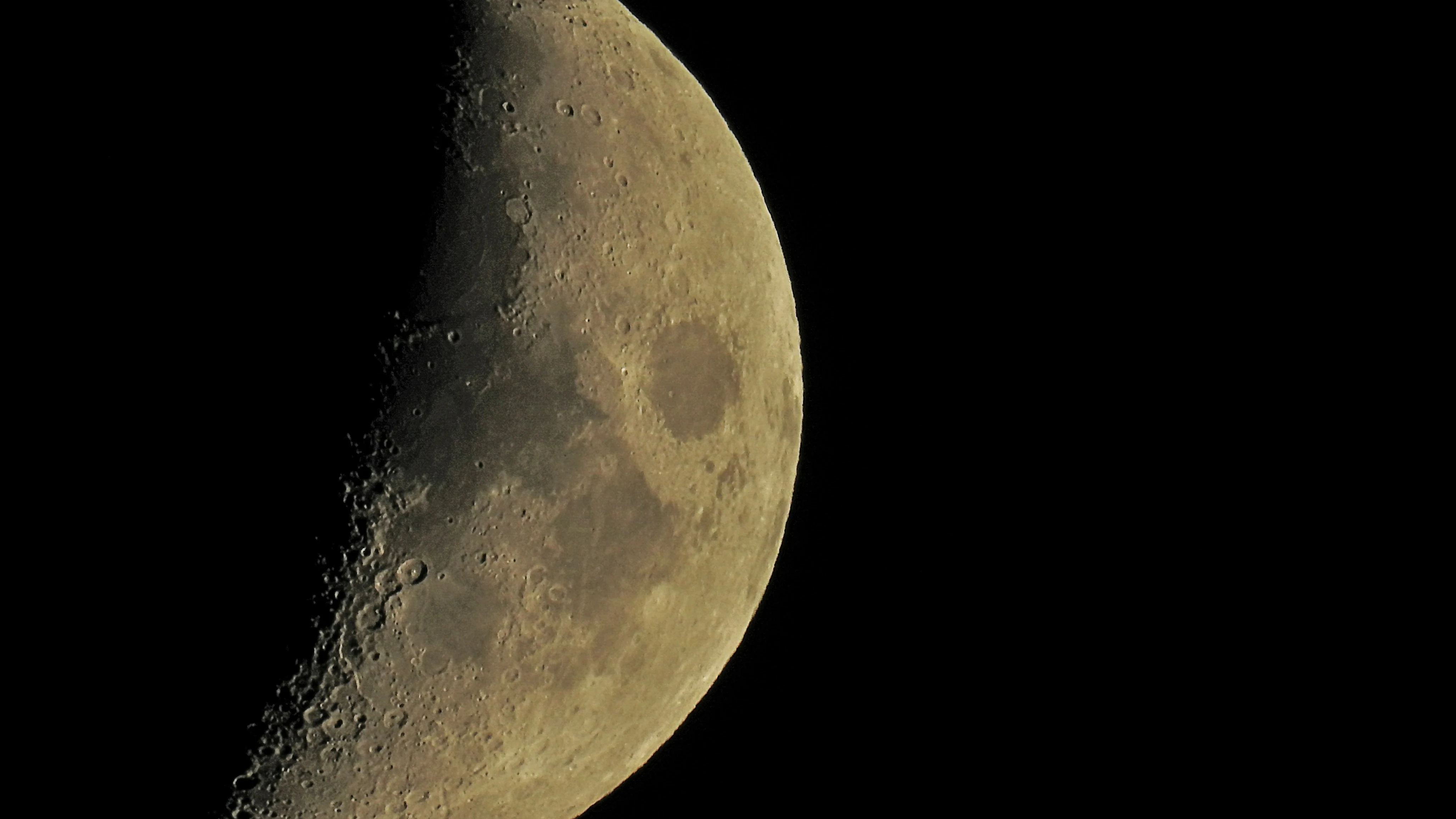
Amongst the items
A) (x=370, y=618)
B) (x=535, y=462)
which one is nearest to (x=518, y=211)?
(x=535, y=462)

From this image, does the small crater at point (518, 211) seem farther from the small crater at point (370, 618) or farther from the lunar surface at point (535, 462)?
the small crater at point (370, 618)

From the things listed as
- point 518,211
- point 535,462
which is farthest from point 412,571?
point 518,211

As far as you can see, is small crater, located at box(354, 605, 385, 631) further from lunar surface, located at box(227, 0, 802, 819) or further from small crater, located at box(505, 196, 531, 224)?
small crater, located at box(505, 196, 531, 224)

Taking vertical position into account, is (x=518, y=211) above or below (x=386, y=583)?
above

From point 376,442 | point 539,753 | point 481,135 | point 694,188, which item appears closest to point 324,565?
point 376,442

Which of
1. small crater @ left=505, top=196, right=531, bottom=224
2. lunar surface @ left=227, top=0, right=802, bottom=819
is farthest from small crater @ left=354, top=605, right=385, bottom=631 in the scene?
small crater @ left=505, top=196, right=531, bottom=224

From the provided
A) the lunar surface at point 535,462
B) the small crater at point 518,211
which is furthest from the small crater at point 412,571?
the small crater at point 518,211

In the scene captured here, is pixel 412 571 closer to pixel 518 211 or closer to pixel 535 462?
pixel 535 462

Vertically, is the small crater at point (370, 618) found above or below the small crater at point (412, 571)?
below

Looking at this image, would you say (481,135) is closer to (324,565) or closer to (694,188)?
(694,188)
